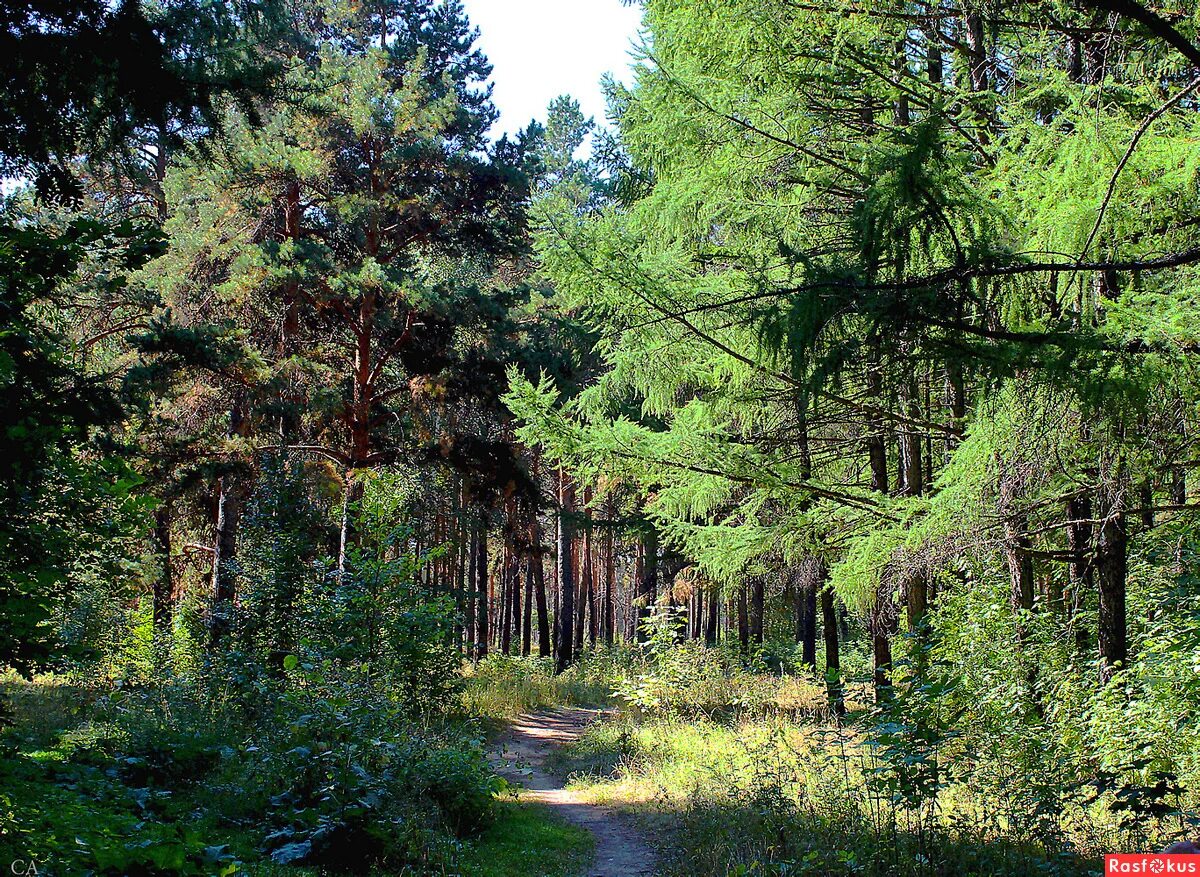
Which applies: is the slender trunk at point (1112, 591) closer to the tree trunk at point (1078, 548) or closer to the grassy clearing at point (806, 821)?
the tree trunk at point (1078, 548)

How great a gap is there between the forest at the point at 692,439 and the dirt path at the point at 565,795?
15 centimetres

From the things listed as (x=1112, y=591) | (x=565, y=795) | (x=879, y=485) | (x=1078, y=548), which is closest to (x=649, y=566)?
(x=879, y=485)

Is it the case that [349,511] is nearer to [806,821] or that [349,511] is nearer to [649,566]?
[806,821]

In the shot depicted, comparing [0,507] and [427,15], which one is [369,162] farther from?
[0,507]

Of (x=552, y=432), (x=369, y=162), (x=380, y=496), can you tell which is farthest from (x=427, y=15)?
(x=552, y=432)

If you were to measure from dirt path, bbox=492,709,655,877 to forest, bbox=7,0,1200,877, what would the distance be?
15 cm

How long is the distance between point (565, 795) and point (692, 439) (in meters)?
5.36

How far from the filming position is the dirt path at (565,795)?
7453 millimetres

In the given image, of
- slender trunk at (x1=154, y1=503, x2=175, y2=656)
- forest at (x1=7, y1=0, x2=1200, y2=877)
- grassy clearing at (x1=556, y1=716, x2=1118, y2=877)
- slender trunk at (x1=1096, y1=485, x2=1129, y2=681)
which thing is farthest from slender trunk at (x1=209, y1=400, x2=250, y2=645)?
slender trunk at (x1=1096, y1=485, x2=1129, y2=681)

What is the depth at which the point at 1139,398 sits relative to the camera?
470 centimetres

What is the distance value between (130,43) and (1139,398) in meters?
6.57

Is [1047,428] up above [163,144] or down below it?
below

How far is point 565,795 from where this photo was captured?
34.9 ft

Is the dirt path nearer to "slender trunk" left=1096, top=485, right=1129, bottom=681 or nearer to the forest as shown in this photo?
the forest
